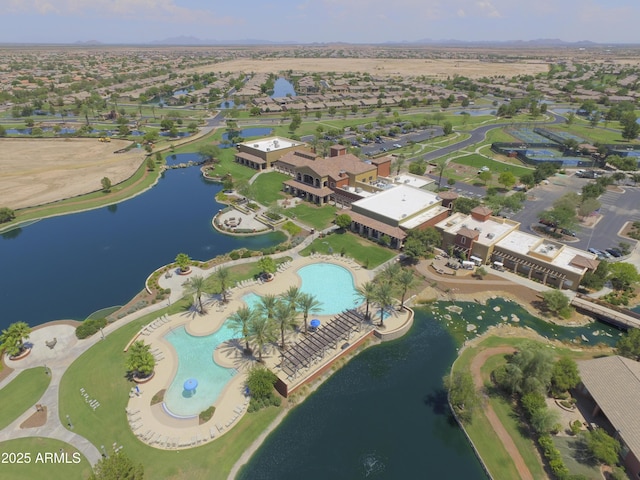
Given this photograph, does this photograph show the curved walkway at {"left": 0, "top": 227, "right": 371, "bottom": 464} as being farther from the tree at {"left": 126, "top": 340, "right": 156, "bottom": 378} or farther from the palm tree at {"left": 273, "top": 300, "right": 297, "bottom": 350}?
the palm tree at {"left": 273, "top": 300, "right": 297, "bottom": 350}

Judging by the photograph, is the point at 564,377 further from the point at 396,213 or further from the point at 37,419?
the point at 37,419

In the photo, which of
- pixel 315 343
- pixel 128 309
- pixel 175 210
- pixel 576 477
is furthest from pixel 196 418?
pixel 175 210

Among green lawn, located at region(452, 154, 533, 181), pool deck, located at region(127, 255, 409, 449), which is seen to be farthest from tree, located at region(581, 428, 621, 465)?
green lawn, located at region(452, 154, 533, 181)

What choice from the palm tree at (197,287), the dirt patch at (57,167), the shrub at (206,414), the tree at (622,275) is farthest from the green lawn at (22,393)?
the tree at (622,275)

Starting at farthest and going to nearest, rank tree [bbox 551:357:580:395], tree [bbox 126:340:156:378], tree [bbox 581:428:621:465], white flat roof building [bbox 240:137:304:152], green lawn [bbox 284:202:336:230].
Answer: white flat roof building [bbox 240:137:304:152] < green lawn [bbox 284:202:336:230] < tree [bbox 126:340:156:378] < tree [bbox 551:357:580:395] < tree [bbox 581:428:621:465]

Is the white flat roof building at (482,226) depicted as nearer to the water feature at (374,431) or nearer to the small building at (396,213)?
the small building at (396,213)

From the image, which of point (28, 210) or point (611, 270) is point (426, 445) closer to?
point (611, 270)
